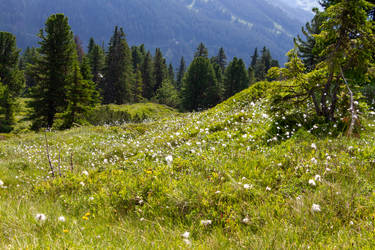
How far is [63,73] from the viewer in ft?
95.7

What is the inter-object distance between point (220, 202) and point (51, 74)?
30837 millimetres

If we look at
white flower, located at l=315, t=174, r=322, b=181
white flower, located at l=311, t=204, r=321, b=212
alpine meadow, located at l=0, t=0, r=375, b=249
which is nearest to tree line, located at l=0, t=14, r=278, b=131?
alpine meadow, located at l=0, t=0, r=375, b=249

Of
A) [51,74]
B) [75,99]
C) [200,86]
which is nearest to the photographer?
[75,99]

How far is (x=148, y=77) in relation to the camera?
2908 inches

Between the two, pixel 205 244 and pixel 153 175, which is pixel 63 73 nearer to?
pixel 153 175

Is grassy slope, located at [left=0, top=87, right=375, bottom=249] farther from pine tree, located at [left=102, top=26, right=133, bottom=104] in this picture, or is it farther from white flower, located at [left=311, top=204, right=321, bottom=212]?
pine tree, located at [left=102, top=26, right=133, bottom=104]

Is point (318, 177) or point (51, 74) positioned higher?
point (51, 74)

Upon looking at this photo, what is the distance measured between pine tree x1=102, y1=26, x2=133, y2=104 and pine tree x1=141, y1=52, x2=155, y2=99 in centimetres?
1635

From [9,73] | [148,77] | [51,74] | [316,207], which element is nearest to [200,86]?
[148,77]

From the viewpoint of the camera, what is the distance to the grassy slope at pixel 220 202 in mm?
2604

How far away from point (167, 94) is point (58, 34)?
131 ft

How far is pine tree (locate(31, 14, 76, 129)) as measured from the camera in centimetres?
2783

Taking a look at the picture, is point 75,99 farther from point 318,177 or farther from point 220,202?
point 318,177

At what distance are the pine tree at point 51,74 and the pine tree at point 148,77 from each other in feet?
148
